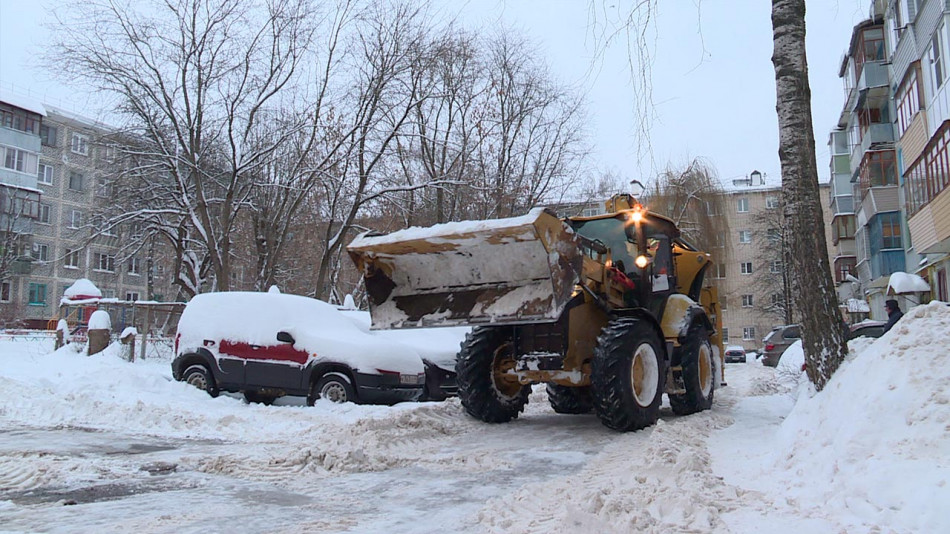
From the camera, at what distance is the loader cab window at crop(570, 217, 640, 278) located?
9.20 meters

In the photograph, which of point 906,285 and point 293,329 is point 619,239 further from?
point 906,285

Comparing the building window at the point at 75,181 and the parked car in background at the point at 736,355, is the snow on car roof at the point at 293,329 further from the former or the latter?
the building window at the point at 75,181

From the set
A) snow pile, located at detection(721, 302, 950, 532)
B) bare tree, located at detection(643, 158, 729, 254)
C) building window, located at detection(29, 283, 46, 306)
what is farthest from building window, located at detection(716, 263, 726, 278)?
building window, located at detection(29, 283, 46, 306)

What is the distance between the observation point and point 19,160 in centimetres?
4584

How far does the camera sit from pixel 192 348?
11.6 meters

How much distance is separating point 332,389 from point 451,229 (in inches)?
166

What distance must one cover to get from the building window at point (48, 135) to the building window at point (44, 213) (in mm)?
4440

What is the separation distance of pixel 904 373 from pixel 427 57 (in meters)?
20.2

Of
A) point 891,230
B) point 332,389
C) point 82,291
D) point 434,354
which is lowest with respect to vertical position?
point 332,389

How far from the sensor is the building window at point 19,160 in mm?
44906

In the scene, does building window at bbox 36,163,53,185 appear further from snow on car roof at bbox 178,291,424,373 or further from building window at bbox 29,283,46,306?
snow on car roof at bbox 178,291,424,373

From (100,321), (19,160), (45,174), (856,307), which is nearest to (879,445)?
(100,321)

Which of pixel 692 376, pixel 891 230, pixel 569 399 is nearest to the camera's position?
pixel 692 376

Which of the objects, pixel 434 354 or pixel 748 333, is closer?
pixel 434 354
